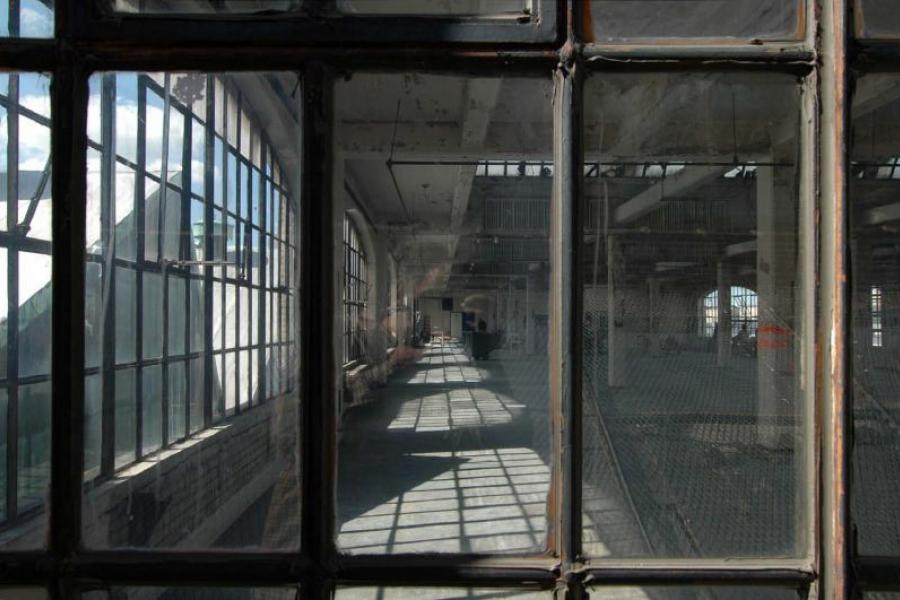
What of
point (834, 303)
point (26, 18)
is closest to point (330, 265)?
point (26, 18)

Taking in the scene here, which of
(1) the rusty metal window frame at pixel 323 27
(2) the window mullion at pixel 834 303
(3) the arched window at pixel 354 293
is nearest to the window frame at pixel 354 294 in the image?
(3) the arched window at pixel 354 293

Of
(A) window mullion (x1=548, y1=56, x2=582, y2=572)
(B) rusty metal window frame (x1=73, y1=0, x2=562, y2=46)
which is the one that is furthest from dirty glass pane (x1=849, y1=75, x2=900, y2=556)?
(B) rusty metal window frame (x1=73, y1=0, x2=562, y2=46)

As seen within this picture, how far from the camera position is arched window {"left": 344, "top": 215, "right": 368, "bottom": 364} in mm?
1204

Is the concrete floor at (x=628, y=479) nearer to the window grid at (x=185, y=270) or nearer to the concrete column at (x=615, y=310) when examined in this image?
the concrete column at (x=615, y=310)

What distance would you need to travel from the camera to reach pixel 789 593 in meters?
1.03

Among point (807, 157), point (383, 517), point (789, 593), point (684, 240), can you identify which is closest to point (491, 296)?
point (684, 240)

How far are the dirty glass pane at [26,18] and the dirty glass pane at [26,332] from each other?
0.03 meters

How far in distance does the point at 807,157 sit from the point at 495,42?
63 cm

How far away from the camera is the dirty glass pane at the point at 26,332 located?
3.47 ft

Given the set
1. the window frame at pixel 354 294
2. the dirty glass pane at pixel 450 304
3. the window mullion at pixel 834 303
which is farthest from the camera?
the window frame at pixel 354 294

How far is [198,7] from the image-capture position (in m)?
1.03

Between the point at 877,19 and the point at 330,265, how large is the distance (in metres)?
1.14

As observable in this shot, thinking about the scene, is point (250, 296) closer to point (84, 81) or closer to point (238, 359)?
point (238, 359)

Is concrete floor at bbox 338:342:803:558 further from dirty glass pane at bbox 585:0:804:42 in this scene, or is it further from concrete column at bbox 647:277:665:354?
dirty glass pane at bbox 585:0:804:42
